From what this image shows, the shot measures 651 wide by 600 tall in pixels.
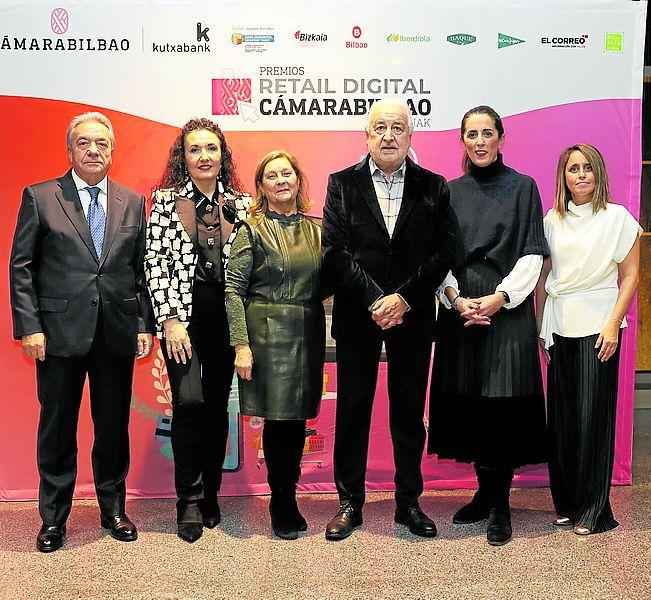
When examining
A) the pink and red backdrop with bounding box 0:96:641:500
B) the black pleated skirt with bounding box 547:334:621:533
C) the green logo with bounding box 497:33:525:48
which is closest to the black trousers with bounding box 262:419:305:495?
the pink and red backdrop with bounding box 0:96:641:500

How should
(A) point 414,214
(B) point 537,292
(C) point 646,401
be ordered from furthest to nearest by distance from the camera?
(C) point 646,401
(B) point 537,292
(A) point 414,214

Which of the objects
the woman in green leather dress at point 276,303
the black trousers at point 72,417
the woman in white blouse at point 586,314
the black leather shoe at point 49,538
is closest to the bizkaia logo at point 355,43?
the woman in green leather dress at point 276,303

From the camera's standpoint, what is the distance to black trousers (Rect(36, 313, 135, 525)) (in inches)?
121

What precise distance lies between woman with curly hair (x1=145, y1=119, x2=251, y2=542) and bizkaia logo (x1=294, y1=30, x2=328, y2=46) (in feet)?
2.56

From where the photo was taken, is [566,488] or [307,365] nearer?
[307,365]

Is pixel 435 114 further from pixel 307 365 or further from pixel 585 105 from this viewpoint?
pixel 307 365

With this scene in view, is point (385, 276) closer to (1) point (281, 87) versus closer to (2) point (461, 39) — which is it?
(1) point (281, 87)

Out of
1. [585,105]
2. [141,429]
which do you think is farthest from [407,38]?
[141,429]

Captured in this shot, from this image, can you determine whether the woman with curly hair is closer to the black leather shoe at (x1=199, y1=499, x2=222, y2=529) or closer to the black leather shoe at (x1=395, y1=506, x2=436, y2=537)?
→ the black leather shoe at (x1=199, y1=499, x2=222, y2=529)

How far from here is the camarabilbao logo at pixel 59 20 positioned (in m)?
3.59

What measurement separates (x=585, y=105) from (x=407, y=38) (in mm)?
885

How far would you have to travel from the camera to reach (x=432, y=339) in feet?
10.3

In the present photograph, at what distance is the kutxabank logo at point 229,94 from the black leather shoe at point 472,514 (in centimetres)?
202

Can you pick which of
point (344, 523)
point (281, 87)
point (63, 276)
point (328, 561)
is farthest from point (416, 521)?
point (281, 87)
